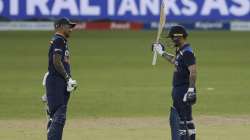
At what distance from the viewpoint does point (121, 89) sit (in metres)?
22.5

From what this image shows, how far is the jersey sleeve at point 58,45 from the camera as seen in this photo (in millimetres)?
11733

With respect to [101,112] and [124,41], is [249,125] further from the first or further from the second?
[124,41]

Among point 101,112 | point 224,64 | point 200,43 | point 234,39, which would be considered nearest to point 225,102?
point 101,112

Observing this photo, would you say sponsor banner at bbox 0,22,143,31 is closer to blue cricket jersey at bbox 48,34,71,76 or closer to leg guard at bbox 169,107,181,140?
blue cricket jersey at bbox 48,34,71,76

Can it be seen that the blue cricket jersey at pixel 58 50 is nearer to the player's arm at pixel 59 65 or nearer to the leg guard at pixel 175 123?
the player's arm at pixel 59 65

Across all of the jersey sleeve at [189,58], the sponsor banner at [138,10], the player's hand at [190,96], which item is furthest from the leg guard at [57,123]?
the sponsor banner at [138,10]

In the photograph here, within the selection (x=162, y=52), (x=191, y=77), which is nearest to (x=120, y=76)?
(x=162, y=52)

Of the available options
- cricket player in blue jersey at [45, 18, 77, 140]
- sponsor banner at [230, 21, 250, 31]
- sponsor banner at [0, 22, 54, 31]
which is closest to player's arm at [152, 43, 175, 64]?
cricket player in blue jersey at [45, 18, 77, 140]

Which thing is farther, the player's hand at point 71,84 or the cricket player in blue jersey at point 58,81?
the cricket player in blue jersey at point 58,81

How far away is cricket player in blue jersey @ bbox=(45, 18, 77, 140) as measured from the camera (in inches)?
462

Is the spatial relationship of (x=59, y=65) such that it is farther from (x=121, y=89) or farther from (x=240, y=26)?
(x=240, y=26)

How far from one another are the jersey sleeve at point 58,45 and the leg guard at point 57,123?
869 millimetres

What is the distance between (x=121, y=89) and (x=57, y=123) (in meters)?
10.8

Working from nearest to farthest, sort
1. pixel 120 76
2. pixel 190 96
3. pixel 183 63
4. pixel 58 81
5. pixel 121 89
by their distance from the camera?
pixel 190 96 < pixel 183 63 < pixel 58 81 < pixel 121 89 < pixel 120 76
